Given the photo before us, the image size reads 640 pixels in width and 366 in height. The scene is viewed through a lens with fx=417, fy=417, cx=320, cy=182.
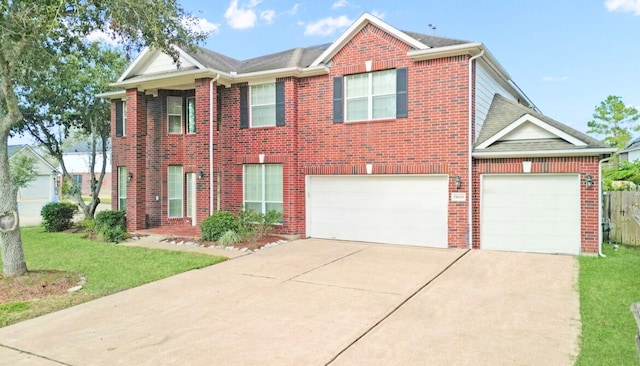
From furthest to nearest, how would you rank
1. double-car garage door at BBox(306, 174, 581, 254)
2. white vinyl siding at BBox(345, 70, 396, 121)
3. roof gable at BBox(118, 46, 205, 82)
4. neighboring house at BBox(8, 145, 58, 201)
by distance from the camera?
neighboring house at BBox(8, 145, 58, 201), roof gable at BBox(118, 46, 205, 82), white vinyl siding at BBox(345, 70, 396, 121), double-car garage door at BBox(306, 174, 581, 254)

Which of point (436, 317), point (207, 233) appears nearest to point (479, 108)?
point (436, 317)

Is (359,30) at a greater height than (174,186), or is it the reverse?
(359,30)

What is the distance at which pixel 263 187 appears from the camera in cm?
1388

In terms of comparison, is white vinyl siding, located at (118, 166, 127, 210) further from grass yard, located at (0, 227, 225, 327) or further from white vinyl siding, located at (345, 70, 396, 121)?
white vinyl siding, located at (345, 70, 396, 121)

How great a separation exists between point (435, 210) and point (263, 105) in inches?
257

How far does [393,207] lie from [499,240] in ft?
9.77

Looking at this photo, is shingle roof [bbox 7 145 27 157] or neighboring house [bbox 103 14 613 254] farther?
shingle roof [bbox 7 145 27 157]

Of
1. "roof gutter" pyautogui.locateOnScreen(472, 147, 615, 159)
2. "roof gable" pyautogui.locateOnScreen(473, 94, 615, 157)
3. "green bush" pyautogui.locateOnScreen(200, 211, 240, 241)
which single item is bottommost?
"green bush" pyautogui.locateOnScreen(200, 211, 240, 241)

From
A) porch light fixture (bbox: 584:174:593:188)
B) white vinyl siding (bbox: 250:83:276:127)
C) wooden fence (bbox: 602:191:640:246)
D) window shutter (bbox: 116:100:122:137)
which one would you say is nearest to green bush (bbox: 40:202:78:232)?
window shutter (bbox: 116:100:122:137)

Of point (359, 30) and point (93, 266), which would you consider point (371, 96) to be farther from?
point (93, 266)

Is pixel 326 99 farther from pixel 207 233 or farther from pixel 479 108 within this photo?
pixel 207 233

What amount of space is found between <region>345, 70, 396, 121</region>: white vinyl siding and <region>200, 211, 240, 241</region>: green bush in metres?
4.70

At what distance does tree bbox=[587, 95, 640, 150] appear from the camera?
1391 inches

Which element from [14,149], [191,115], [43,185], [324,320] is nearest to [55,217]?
[191,115]
